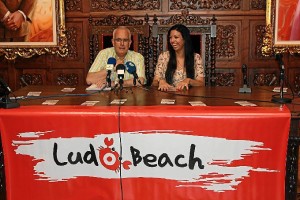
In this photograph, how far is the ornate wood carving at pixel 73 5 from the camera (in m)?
4.43

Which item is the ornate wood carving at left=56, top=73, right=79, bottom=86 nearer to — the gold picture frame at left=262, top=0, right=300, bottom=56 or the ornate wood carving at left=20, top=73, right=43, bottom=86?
the ornate wood carving at left=20, top=73, right=43, bottom=86

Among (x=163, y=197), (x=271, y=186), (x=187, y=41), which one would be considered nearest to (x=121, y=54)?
(x=187, y=41)

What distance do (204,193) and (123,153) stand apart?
0.50 meters

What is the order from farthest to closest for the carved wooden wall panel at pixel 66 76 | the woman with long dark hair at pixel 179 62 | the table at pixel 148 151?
the carved wooden wall panel at pixel 66 76 < the woman with long dark hair at pixel 179 62 < the table at pixel 148 151

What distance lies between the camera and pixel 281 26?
425 cm

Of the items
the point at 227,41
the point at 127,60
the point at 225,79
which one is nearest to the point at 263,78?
the point at 225,79

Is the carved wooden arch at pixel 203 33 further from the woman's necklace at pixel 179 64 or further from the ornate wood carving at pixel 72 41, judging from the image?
the ornate wood carving at pixel 72 41

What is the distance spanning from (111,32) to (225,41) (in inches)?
50.8

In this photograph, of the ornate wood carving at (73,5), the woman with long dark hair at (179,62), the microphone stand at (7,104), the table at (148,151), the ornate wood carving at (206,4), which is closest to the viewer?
the table at (148,151)

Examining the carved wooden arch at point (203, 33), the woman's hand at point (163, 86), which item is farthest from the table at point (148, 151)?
the carved wooden arch at point (203, 33)

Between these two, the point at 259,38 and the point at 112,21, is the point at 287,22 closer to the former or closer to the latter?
the point at 259,38

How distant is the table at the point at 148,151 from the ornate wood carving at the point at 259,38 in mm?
2292

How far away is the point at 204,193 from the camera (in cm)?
219

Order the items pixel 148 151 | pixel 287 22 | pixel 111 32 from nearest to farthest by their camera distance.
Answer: pixel 148 151 < pixel 111 32 < pixel 287 22
